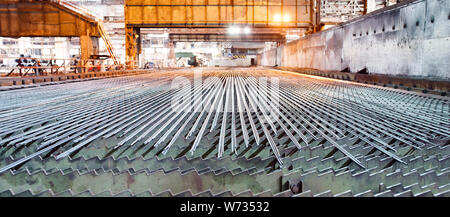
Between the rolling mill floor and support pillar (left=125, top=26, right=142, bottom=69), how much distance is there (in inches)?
670

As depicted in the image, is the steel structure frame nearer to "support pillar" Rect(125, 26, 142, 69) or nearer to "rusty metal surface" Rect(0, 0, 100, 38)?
"support pillar" Rect(125, 26, 142, 69)

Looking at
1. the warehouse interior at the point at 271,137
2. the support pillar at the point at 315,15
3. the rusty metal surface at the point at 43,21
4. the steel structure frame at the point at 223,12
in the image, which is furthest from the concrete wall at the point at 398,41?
the rusty metal surface at the point at 43,21

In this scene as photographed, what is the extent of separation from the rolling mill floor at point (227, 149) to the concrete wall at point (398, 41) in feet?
4.88

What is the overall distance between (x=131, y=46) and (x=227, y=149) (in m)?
20.8

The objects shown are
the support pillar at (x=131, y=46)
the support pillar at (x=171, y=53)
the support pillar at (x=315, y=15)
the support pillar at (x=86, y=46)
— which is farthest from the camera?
the support pillar at (x=171, y=53)

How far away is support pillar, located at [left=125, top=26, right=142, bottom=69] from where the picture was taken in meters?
21.7

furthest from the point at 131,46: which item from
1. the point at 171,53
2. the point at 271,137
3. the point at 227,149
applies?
the point at 227,149

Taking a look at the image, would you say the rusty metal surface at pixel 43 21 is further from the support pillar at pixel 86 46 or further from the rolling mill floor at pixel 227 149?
the rolling mill floor at pixel 227 149

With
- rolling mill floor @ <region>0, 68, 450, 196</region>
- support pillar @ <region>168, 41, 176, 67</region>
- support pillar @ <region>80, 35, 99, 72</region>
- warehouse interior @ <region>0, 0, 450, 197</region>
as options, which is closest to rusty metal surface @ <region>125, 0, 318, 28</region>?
support pillar @ <region>80, 35, 99, 72</region>

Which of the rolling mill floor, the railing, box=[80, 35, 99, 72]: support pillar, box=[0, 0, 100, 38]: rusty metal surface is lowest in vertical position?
the rolling mill floor

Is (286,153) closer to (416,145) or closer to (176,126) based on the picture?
(416,145)

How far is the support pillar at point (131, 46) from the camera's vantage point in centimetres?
2172
